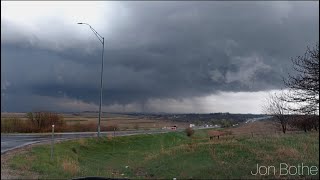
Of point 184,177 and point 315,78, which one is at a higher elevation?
point 315,78

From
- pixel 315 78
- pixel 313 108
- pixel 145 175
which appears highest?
pixel 315 78

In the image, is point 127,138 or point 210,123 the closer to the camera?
point 127,138

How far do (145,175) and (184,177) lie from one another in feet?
7.72

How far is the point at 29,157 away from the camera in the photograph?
21.2 m

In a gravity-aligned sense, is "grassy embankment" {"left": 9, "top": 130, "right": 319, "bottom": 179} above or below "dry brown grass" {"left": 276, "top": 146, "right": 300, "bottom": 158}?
below

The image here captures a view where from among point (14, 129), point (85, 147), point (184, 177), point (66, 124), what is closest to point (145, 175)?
point (184, 177)

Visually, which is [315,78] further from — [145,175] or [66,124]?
[66,124]

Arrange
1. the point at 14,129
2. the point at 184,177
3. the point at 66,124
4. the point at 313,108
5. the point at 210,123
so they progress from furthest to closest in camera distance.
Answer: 1. the point at 210,123
2. the point at 66,124
3. the point at 14,129
4. the point at 313,108
5. the point at 184,177

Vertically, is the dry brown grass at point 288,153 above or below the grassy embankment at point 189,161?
above

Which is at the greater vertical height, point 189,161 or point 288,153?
point 288,153

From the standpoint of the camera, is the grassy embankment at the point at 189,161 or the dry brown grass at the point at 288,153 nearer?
the grassy embankment at the point at 189,161

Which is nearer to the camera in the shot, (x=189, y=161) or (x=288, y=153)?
(x=288, y=153)

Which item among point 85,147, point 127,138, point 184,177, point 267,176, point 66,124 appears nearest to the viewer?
point 267,176

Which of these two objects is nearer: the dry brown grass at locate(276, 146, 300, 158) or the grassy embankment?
the grassy embankment
